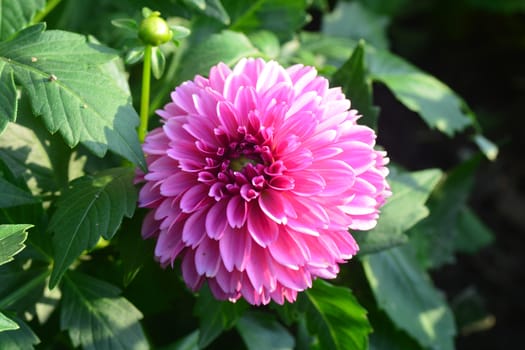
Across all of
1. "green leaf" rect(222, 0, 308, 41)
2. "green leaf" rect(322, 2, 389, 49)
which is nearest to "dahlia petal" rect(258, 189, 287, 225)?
"green leaf" rect(222, 0, 308, 41)

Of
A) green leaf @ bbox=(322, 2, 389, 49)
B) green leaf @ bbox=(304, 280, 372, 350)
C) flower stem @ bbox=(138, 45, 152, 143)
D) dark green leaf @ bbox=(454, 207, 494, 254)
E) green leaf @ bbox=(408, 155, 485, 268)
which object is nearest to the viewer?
flower stem @ bbox=(138, 45, 152, 143)

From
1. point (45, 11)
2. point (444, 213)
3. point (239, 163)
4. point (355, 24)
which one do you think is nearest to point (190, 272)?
point (239, 163)

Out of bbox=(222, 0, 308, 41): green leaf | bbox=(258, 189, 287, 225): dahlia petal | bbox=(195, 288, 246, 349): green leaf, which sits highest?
bbox=(258, 189, 287, 225): dahlia petal

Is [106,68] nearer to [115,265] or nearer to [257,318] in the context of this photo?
[115,265]

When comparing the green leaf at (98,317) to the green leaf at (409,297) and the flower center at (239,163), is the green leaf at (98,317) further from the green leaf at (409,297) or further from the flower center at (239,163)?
the green leaf at (409,297)

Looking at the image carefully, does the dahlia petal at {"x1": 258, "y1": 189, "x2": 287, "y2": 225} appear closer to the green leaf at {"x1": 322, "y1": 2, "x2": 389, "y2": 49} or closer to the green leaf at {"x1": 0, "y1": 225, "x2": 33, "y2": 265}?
the green leaf at {"x1": 0, "y1": 225, "x2": 33, "y2": 265}

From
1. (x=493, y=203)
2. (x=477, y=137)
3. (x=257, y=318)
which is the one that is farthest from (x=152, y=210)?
(x=493, y=203)

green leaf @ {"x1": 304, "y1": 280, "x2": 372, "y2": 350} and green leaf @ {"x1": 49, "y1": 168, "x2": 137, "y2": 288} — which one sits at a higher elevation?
green leaf @ {"x1": 49, "y1": 168, "x2": 137, "y2": 288}
